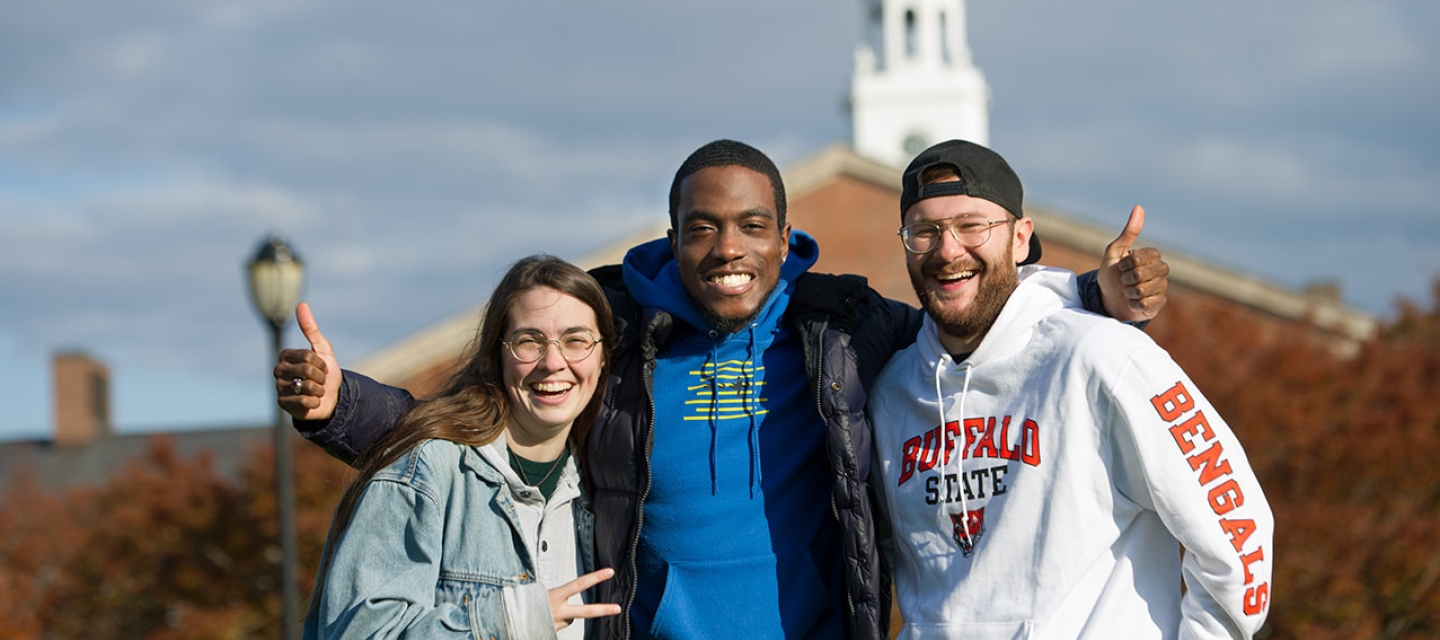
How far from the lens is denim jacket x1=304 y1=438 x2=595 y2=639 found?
367 cm

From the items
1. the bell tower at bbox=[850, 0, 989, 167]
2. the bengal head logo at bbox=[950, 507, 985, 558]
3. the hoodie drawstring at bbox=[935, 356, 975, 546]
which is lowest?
the bengal head logo at bbox=[950, 507, 985, 558]

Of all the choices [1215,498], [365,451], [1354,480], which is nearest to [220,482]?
[1354,480]

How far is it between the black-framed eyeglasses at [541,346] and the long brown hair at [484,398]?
0.25 ft

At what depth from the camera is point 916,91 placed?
38.0m

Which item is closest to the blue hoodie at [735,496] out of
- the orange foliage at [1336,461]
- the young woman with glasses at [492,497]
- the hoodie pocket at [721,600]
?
the hoodie pocket at [721,600]

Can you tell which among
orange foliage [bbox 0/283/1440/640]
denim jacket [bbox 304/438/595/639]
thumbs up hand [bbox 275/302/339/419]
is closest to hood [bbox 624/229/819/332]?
denim jacket [bbox 304/438/595/639]

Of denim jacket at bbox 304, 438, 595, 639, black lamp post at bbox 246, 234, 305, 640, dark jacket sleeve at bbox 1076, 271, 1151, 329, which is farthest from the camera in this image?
black lamp post at bbox 246, 234, 305, 640

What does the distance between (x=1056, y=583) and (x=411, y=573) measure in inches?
67.1

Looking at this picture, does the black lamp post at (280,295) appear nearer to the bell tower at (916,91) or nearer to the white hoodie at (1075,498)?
the white hoodie at (1075,498)

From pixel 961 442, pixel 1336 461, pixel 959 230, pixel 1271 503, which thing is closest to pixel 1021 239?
pixel 959 230

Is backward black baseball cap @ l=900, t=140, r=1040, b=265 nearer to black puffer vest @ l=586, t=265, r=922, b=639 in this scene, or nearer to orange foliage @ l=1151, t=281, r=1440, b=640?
black puffer vest @ l=586, t=265, r=922, b=639

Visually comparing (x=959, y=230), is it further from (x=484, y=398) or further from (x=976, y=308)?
(x=484, y=398)

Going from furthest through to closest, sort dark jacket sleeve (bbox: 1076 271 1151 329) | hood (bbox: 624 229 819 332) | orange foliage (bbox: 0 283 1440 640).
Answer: orange foliage (bbox: 0 283 1440 640)
hood (bbox: 624 229 819 332)
dark jacket sleeve (bbox: 1076 271 1151 329)

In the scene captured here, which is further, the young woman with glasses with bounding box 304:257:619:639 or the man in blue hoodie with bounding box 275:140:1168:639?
the man in blue hoodie with bounding box 275:140:1168:639
